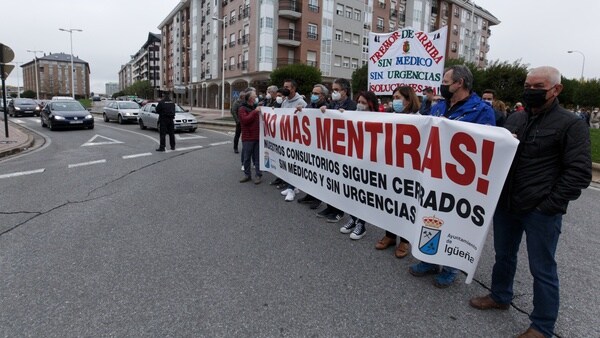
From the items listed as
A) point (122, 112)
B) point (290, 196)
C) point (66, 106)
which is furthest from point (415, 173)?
point (122, 112)

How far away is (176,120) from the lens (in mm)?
17391

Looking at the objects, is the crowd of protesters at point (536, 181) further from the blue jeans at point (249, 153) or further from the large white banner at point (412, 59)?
the large white banner at point (412, 59)

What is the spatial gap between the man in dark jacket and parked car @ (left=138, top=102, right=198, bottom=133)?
1655 centimetres

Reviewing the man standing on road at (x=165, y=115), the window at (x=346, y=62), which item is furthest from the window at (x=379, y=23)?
the man standing on road at (x=165, y=115)

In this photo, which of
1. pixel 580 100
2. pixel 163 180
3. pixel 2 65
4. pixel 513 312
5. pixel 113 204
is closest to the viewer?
pixel 513 312

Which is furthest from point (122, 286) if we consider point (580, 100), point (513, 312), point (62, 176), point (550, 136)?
point (580, 100)

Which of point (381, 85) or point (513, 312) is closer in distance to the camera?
point (513, 312)

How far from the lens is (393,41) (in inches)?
384

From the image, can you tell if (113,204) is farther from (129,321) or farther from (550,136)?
Result: (550,136)

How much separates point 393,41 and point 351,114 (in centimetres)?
628

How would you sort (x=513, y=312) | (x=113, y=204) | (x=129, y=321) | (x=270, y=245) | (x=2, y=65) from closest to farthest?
(x=129, y=321) → (x=513, y=312) → (x=270, y=245) → (x=113, y=204) → (x=2, y=65)

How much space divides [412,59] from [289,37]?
34187 millimetres

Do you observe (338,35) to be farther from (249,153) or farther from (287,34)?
(249,153)

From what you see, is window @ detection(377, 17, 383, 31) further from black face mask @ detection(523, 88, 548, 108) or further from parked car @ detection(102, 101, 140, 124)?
black face mask @ detection(523, 88, 548, 108)
